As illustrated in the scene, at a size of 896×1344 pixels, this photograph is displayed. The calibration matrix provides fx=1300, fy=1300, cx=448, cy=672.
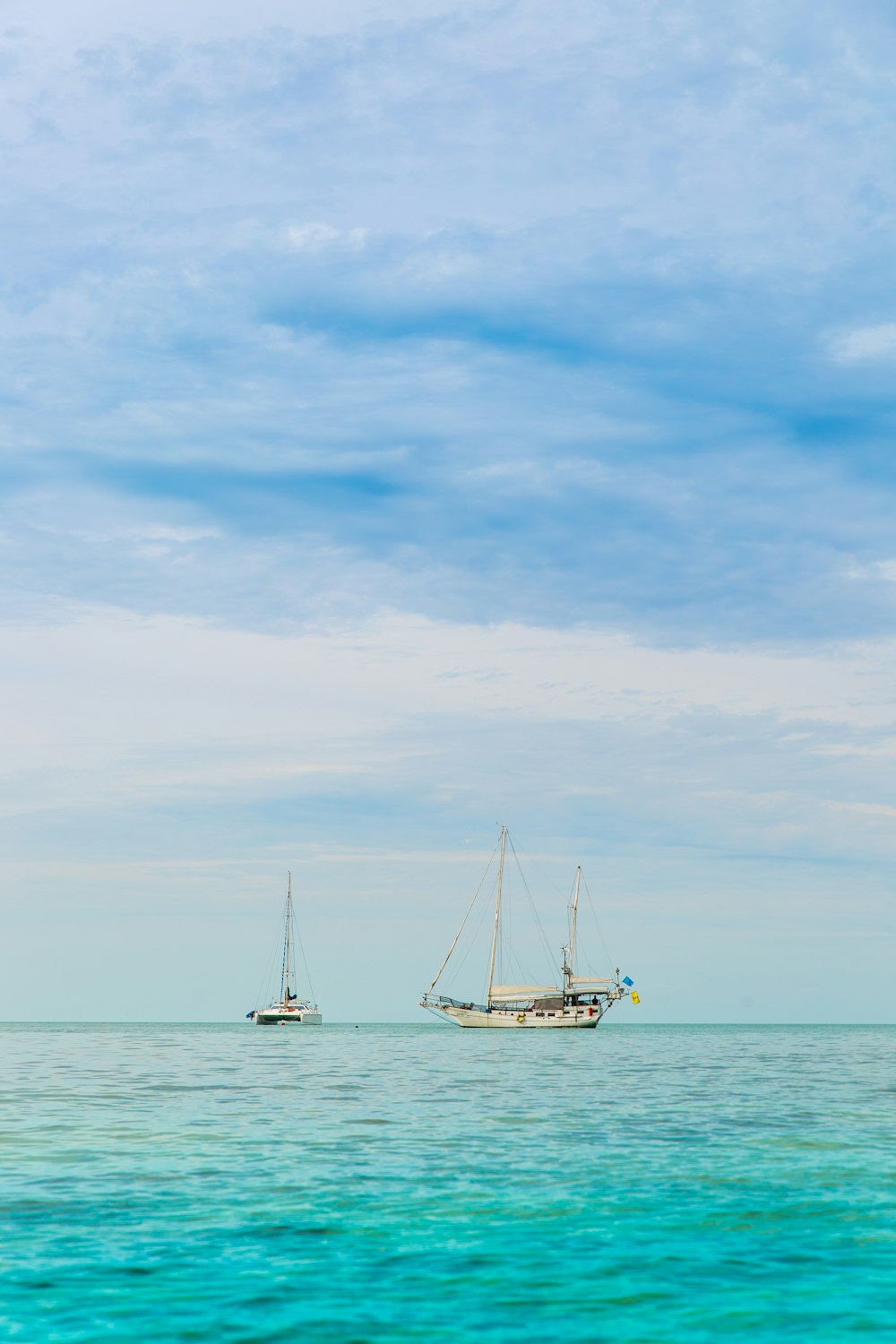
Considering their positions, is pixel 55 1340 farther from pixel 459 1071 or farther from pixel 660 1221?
pixel 459 1071

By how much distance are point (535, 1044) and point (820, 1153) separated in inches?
3992

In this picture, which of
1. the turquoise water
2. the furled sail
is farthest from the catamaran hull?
the turquoise water

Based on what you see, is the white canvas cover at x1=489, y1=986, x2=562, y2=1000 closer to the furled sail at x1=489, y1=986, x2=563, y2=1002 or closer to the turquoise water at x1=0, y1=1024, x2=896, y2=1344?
the furled sail at x1=489, y1=986, x2=563, y2=1002

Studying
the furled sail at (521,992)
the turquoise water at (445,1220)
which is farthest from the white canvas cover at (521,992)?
the turquoise water at (445,1220)

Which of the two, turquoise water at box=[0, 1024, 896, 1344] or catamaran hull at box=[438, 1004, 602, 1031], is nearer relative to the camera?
turquoise water at box=[0, 1024, 896, 1344]

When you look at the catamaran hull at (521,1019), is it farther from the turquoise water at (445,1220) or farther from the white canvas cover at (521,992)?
the turquoise water at (445,1220)

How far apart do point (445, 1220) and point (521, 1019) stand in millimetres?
137918

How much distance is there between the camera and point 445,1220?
1017 inches

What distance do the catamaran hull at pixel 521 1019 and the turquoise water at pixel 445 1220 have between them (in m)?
107

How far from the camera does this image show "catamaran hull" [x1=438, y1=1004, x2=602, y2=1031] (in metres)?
160

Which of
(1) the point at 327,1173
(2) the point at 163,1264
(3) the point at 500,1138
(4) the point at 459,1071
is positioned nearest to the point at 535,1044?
(4) the point at 459,1071

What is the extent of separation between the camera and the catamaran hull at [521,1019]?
160 metres

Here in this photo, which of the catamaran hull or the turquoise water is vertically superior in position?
the turquoise water

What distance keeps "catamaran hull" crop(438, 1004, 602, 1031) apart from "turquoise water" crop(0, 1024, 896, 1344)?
4215 inches
